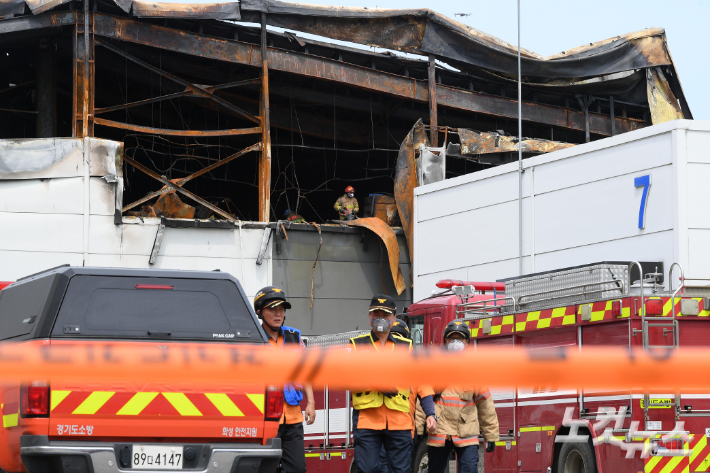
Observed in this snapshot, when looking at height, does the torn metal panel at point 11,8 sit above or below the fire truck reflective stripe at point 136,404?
above

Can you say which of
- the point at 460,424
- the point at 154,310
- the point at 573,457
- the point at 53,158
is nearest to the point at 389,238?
the point at 53,158

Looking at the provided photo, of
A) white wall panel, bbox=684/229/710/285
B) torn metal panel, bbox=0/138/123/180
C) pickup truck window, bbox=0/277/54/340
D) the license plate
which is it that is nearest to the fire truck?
the license plate

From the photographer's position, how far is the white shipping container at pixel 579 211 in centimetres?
1583

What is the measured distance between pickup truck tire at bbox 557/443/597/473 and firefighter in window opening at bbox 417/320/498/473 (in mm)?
1109

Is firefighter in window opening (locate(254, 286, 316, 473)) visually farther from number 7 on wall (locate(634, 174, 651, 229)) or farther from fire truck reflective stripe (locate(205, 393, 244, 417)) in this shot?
number 7 on wall (locate(634, 174, 651, 229))

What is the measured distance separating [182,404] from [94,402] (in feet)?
1.88

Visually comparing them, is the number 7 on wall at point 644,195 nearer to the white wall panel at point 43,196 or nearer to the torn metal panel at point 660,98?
the torn metal panel at point 660,98

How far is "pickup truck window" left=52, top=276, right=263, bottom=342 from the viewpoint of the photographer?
21.2 feet

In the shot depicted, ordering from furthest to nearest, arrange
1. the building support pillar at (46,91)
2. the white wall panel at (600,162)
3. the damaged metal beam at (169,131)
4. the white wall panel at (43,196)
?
A: the building support pillar at (46,91)
the damaged metal beam at (169,131)
the white wall panel at (43,196)
the white wall panel at (600,162)

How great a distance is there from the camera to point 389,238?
901 inches

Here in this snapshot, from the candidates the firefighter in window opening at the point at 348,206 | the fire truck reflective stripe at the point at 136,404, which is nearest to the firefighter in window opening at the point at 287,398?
the fire truck reflective stripe at the point at 136,404

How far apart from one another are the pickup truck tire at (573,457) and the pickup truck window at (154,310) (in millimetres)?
4182

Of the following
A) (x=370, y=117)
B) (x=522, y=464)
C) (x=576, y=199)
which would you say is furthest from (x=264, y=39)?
(x=522, y=464)

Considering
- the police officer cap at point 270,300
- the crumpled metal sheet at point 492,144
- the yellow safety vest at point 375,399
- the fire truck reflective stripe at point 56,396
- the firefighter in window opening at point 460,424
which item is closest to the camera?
the fire truck reflective stripe at point 56,396
